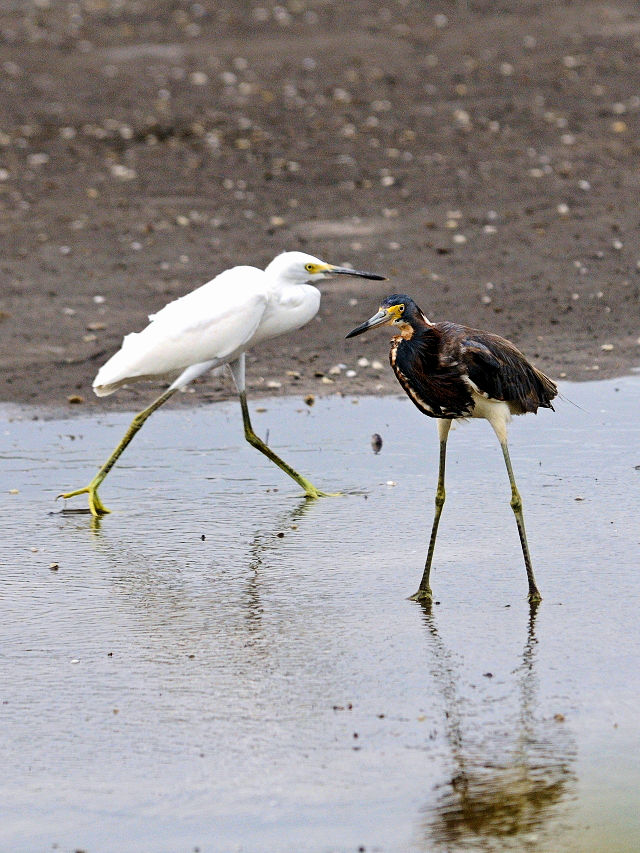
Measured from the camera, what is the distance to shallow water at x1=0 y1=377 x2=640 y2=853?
4336 millimetres

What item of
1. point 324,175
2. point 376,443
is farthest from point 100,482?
point 324,175

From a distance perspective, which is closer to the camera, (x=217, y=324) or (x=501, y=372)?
(x=501, y=372)

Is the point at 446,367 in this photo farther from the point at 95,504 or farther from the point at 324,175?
the point at 324,175

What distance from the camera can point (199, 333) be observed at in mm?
7742

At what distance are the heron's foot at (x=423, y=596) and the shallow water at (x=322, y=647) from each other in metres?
0.04

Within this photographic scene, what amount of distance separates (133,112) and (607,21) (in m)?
6.60

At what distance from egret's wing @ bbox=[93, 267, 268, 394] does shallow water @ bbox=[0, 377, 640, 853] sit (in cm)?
63

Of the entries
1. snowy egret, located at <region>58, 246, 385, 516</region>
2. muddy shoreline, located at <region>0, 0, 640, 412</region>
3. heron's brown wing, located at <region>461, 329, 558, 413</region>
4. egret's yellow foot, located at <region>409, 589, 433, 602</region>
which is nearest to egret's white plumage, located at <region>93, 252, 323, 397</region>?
snowy egret, located at <region>58, 246, 385, 516</region>

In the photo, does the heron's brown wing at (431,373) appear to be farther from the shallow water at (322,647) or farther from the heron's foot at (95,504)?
the heron's foot at (95,504)

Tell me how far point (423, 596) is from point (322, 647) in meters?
0.63

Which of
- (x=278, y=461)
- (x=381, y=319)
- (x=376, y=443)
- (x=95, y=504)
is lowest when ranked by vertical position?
(x=376, y=443)

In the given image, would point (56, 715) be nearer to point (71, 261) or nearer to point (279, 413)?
point (279, 413)

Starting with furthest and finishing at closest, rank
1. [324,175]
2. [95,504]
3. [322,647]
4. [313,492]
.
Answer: [324,175] < [313,492] < [95,504] < [322,647]

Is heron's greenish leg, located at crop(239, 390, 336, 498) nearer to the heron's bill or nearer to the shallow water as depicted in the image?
the shallow water
